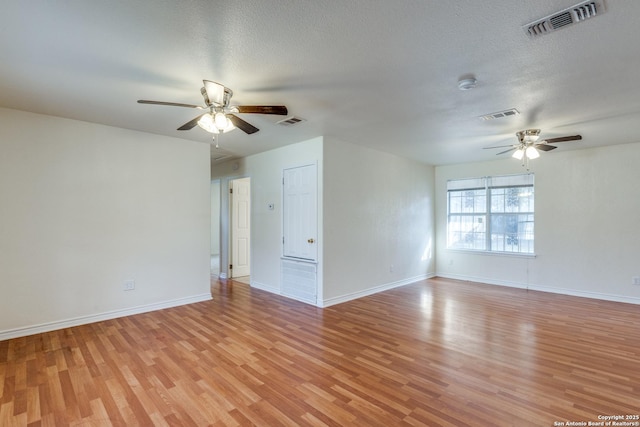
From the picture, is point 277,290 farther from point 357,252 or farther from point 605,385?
A: point 605,385

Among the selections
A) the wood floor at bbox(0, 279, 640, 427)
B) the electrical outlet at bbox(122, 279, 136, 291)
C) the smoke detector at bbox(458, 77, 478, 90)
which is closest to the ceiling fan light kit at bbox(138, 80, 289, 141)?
the smoke detector at bbox(458, 77, 478, 90)

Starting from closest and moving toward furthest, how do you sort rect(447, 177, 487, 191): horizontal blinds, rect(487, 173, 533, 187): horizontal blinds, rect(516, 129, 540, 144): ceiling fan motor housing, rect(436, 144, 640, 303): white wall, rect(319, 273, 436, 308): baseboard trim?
rect(516, 129, 540, 144): ceiling fan motor housing
rect(319, 273, 436, 308): baseboard trim
rect(436, 144, 640, 303): white wall
rect(487, 173, 533, 187): horizontal blinds
rect(447, 177, 487, 191): horizontal blinds

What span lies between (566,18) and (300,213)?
12.4 feet

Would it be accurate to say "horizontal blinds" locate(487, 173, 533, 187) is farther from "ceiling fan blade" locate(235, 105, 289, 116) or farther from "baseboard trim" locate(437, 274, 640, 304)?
"ceiling fan blade" locate(235, 105, 289, 116)

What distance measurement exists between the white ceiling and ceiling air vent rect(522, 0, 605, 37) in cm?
5

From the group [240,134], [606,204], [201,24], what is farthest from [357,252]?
[606,204]

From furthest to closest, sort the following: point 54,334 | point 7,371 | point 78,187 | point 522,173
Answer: point 522,173, point 78,187, point 54,334, point 7,371

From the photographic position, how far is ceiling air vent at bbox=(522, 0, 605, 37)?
1723 millimetres

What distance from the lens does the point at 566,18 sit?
1814mm

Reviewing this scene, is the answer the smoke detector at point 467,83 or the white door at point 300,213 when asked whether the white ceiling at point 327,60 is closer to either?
the smoke detector at point 467,83

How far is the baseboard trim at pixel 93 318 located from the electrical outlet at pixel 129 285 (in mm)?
267

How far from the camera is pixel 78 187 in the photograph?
3.84m

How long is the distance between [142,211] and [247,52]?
313 centimetres

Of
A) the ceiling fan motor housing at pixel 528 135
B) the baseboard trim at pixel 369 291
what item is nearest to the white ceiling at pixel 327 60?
the ceiling fan motor housing at pixel 528 135
